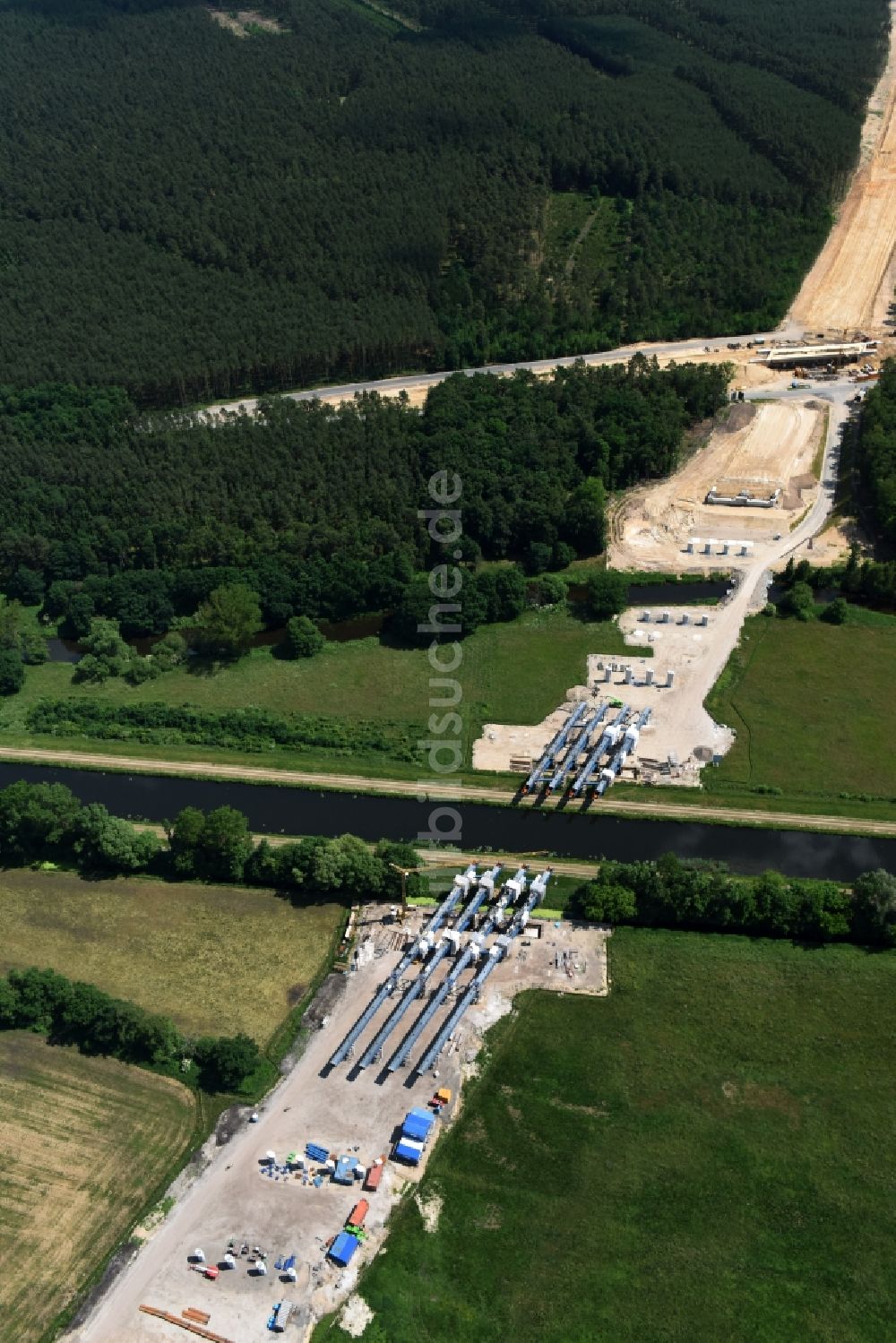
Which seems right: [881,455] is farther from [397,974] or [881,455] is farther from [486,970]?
[397,974]

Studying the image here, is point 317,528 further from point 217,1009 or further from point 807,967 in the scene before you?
point 807,967

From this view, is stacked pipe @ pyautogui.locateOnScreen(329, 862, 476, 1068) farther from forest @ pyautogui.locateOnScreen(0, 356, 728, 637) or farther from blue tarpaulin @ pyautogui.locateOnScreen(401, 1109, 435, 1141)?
forest @ pyautogui.locateOnScreen(0, 356, 728, 637)

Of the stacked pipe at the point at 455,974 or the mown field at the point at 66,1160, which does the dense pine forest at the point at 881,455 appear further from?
the mown field at the point at 66,1160

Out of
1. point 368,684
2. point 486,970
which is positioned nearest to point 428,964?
point 486,970

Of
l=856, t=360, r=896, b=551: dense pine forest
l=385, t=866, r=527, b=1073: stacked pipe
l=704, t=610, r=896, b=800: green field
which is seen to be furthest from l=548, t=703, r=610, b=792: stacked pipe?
l=856, t=360, r=896, b=551: dense pine forest

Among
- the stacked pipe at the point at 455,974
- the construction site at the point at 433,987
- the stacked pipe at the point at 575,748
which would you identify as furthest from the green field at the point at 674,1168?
the stacked pipe at the point at 575,748
